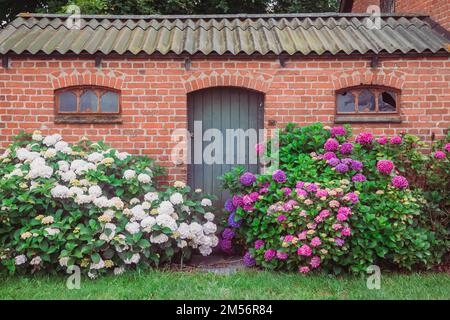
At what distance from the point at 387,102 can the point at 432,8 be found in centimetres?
234

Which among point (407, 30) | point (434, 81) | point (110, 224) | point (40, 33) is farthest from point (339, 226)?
point (40, 33)

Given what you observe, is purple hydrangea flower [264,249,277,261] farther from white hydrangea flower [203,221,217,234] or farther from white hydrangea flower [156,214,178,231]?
white hydrangea flower [156,214,178,231]

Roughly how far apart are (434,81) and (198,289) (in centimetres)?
469

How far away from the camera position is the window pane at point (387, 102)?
6694 mm

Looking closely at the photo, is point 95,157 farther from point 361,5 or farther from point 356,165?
point 361,5

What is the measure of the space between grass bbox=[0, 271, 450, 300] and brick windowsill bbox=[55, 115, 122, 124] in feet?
8.04

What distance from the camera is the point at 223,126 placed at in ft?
22.9

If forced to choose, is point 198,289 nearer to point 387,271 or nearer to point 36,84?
point 387,271

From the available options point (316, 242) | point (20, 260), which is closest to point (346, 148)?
point (316, 242)

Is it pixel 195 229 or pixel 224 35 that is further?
pixel 224 35

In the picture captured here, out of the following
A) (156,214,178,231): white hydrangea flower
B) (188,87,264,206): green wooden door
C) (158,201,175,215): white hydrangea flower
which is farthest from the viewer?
(188,87,264,206): green wooden door

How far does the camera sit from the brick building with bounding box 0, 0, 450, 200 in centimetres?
649

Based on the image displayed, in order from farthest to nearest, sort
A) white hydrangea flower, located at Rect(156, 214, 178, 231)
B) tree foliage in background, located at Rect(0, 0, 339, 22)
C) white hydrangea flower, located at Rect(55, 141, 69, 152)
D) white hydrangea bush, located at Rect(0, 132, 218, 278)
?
A: tree foliage in background, located at Rect(0, 0, 339, 22), white hydrangea flower, located at Rect(55, 141, 69, 152), white hydrangea flower, located at Rect(156, 214, 178, 231), white hydrangea bush, located at Rect(0, 132, 218, 278)

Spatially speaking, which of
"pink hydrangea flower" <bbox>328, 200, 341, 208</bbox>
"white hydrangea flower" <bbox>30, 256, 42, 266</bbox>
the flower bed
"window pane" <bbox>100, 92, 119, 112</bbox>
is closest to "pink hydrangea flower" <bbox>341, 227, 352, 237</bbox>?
the flower bed
